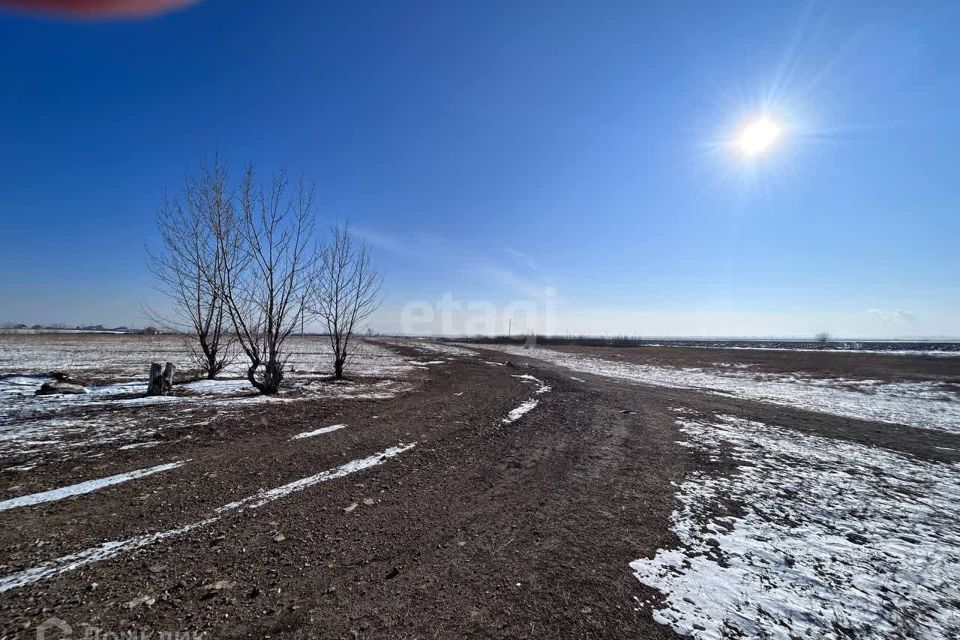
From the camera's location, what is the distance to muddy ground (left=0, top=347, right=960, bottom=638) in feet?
8.32

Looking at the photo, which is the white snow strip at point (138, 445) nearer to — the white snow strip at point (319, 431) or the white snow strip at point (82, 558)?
the white snow strip at point (319, 431)

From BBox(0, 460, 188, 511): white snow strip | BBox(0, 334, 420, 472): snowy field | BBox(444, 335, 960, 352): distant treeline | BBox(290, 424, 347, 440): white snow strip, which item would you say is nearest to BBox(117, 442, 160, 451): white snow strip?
BBox(0, 334, 420, 472): snowy field

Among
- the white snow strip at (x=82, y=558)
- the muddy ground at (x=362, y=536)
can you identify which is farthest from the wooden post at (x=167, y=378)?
the white snow strip at (x=82, y=558)

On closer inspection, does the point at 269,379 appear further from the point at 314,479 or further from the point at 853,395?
the point at 853,395

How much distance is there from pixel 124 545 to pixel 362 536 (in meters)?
2.09

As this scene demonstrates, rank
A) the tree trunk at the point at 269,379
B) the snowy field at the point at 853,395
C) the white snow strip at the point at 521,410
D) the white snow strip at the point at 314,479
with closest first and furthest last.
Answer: the white snow strip at the point at 314,479
the white snow strip at the point at 521,410
the tree trunk at the point at 269,379
the snowy field at the point at 853,395

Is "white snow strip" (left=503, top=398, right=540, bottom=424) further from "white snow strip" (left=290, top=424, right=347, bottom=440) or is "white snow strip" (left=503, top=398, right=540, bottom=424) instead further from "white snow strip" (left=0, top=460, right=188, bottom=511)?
"white snow strip" (left=0, top=460, right=188, bottom=511)

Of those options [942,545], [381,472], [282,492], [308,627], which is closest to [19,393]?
[282,492]

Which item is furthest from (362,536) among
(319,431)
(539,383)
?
(539,383)

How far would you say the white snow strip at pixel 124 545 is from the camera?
109 inches

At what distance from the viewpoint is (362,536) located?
142 inches

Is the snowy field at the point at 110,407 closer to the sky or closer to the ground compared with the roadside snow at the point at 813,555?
closer to the sky

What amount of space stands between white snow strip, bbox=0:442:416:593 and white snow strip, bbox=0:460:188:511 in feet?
5.47

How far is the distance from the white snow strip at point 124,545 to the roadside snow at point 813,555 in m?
4.06
